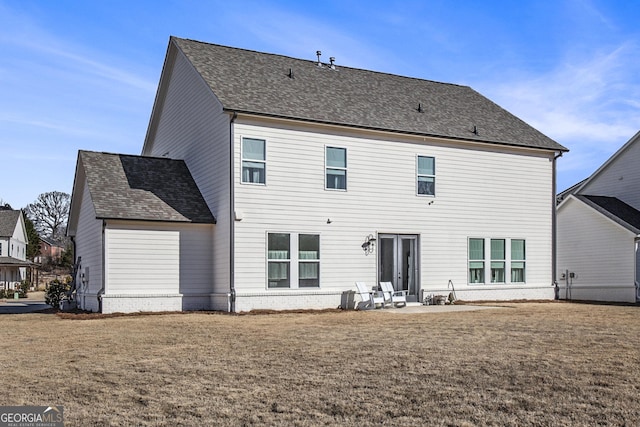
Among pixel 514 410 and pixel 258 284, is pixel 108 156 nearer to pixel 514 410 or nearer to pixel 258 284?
pixel 258 284

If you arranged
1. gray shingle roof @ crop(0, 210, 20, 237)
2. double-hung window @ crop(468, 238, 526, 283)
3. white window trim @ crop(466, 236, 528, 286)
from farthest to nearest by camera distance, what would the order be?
gray shingle roof @ crop(0, 210, 20, 237) → white window trim @ crop(466, 236, 528, 286) → double-hung window @ crop(468, 238, 526, 283)

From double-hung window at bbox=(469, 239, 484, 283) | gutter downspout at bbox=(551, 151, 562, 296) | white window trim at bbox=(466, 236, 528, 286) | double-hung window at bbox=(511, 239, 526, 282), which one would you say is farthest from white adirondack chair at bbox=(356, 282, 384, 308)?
gutter downspout at bbox=(551, 151, 562, 296)

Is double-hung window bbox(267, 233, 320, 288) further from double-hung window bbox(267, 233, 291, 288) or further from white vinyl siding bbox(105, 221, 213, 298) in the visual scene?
white vinyl siding bbox(105, 221, 213, 298)

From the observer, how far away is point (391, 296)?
69.3 feet

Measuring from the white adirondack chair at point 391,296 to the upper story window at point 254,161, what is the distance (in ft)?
16.5

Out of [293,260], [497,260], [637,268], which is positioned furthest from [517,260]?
[293,260]

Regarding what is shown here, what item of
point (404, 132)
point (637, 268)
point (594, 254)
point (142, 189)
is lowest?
point (637, 268)

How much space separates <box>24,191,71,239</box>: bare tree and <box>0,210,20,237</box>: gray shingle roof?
25265mm

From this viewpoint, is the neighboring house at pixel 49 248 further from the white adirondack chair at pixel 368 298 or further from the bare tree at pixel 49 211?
the white adirondack chair at pixel 368 298

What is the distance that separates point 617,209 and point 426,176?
1033 centimetres

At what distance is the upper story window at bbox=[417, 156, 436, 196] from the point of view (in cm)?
2317

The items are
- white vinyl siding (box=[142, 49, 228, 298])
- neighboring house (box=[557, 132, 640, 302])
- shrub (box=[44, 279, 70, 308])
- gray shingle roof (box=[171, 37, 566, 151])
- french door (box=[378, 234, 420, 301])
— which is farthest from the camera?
neighboring house (box=[557, 132, 640, 302])

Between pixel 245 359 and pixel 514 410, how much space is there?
4.50 m

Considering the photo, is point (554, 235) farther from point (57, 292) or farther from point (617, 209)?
point (57, 292)
